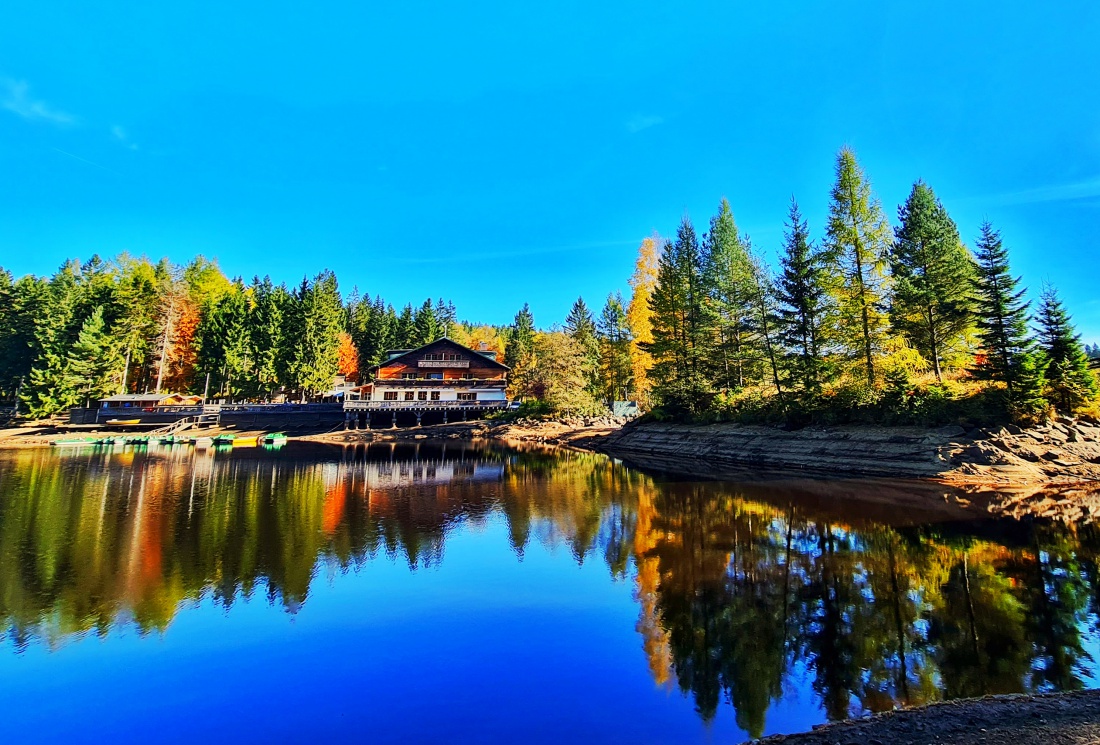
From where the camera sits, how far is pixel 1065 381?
2348 centimetres

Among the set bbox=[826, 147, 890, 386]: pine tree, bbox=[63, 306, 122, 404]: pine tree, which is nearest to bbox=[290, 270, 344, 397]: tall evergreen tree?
bbox=[63, 306, 122, 404]: pine tree

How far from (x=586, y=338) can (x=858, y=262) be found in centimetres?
5224

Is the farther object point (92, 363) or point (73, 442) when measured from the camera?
point (92, 363)

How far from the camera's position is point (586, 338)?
8088 cm

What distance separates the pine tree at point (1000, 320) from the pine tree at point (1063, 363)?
2.78 ft

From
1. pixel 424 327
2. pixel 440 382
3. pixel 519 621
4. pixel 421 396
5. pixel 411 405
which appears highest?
pixel 424 327

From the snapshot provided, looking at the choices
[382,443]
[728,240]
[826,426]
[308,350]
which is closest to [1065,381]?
[826,426]

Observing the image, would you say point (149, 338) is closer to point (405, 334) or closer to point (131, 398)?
point (131, 398)

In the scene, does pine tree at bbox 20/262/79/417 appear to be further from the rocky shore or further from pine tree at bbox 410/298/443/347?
the rocky shore

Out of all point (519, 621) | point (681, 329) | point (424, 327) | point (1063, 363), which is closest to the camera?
point (519, 621)

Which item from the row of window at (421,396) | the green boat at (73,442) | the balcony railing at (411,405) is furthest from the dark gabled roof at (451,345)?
the green boat at (73,442)

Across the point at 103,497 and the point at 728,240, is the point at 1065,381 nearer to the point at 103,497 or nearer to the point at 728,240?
the point at 728,240

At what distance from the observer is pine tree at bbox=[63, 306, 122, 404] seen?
58.7 meters

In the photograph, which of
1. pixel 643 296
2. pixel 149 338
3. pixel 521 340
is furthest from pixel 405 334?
pixel 643 296
